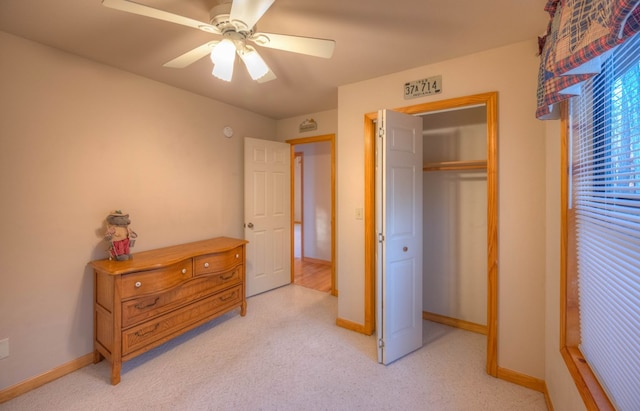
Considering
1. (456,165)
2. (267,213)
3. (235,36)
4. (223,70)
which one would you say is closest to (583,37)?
(235,36)

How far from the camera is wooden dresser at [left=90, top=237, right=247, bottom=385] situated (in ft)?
6.49

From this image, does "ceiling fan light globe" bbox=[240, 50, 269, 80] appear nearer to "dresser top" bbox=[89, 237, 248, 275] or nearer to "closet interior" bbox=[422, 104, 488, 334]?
"dresser top" bbox=[89, 237, 248, 275]

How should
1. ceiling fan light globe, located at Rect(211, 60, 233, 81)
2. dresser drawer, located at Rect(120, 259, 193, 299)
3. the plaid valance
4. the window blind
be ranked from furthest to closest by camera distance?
dresser drawer, located at Rect(120, 259, 193, 299) → ceiling fan light globe, located at Rect(211, 60, 233, 81) → the window blind → the plaid valance

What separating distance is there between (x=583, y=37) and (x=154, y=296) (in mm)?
2808

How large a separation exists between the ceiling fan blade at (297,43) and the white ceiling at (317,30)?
0.65 feet

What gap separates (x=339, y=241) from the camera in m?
2.81

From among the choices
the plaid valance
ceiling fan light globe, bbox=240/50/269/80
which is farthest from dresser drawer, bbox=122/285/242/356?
the plaid valance

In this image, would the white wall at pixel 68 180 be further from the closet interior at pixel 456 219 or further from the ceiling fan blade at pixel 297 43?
the closet interior at pixel 456 219

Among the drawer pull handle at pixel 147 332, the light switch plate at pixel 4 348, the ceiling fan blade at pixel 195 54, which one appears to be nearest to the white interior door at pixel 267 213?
the drawer pull handle at pixel 147 332

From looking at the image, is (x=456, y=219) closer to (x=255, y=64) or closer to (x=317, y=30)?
(x=317, y=30)

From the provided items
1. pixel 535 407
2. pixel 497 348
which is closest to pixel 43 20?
pixel 497 348

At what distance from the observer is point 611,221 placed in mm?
994

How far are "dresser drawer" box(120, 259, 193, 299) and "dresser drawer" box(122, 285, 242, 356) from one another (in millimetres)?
263

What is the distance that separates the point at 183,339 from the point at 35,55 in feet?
8.18
